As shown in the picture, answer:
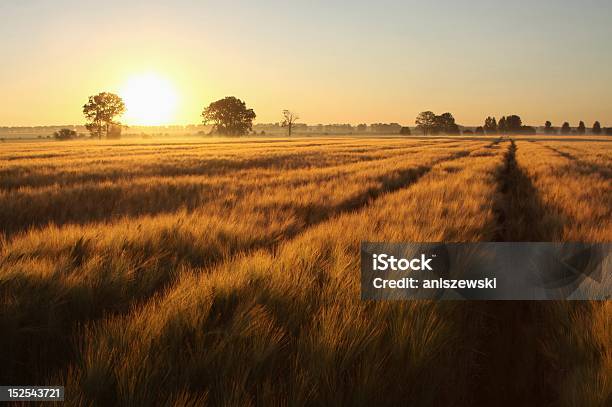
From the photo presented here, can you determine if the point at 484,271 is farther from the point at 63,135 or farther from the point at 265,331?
the point at 63,135

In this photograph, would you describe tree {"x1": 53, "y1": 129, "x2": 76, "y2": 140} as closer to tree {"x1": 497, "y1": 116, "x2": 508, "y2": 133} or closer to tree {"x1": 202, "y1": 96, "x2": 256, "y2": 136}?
tree {"x1": 202, "y1": 96, "x2": 256, "y2": 136}

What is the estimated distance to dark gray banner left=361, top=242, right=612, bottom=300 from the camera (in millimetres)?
2734

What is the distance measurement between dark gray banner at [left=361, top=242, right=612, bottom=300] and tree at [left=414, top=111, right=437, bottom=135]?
534ft

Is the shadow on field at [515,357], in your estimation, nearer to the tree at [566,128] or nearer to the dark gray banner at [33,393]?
the dark gray banner at [33,393]

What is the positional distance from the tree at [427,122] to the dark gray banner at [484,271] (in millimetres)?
162627

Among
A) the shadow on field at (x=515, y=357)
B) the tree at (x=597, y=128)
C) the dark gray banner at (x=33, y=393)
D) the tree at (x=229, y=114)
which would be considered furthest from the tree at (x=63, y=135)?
the tree at (x=597, y=128)

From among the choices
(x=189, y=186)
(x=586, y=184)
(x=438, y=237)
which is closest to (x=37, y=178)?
(x=189, y=186)

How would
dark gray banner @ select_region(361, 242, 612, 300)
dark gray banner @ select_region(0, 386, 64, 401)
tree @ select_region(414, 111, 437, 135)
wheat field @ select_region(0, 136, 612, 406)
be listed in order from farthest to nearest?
1. tree @ select_region(414, 111, 437, 135)
2. dark gray banner @ select_region(361, 242, 612, 300)
3. wheat field @ select_region(0, 136, 612, 406)
4. dark gray banner @ select_region(0, 386, 64, 401)

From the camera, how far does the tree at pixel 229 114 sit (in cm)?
10706

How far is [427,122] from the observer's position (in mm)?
157750

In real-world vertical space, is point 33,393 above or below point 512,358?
above

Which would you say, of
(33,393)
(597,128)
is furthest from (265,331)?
(597,128)

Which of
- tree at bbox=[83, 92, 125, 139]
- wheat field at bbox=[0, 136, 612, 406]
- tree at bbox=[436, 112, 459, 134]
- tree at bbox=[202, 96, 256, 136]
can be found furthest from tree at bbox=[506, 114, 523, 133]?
wheat field at bbox=[0, 136, 612, 406]

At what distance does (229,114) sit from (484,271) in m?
109
